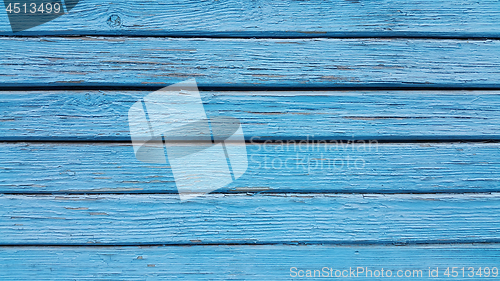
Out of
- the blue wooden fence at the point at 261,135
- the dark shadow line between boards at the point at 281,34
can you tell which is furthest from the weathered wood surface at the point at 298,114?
the dark shadow line between boards at the point at 281,34

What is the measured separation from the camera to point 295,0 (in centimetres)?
73

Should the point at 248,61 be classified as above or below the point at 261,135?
above

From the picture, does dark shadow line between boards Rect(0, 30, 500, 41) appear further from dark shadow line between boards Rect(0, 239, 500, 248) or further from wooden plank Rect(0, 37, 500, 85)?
dark shadow line between boards Rect(0, 239, 500, 248)

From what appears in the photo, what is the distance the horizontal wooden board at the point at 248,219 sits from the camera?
74 centimetres

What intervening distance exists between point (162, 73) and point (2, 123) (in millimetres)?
452

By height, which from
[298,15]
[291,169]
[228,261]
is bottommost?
[228,261]

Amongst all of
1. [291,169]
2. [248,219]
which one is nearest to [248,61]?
[291,169]

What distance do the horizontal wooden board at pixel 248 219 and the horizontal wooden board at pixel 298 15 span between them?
47cm

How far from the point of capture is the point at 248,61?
0.73m

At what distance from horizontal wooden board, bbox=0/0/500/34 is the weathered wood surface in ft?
0.59

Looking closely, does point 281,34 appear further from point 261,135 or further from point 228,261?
point 228,261

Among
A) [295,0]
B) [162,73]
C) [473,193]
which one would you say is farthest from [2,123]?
[473,193]

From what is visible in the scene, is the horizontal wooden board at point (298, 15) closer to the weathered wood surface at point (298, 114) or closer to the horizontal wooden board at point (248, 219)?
the weathered wood surface at point (298, 114)

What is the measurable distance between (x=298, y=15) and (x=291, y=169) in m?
0.43
